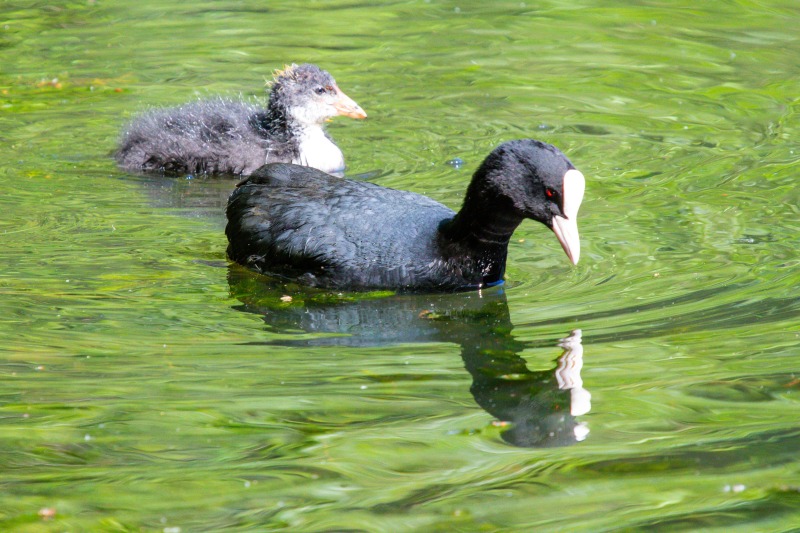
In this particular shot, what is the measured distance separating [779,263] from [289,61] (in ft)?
16.2

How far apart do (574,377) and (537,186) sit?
1063mm

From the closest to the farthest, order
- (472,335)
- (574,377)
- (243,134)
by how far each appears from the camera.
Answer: (574,377), (472,335), (243,134)

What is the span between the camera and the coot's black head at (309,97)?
712 centimetres

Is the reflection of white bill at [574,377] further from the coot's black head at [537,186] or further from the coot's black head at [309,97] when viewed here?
the coot's black head at [309,97]

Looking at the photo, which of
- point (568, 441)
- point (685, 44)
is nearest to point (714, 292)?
point (568, 441)

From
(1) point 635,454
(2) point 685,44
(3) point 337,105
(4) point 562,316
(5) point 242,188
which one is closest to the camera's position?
(1) point 635,454

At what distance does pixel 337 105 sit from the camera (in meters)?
7.28

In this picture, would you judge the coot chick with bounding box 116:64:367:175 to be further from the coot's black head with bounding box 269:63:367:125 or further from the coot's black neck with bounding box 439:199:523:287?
the coot's black neck with bounding box 439:199:523:287

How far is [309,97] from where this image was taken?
7141mm

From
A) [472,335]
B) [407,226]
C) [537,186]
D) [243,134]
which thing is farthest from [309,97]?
[472,335]

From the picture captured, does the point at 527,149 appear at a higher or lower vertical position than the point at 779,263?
higher

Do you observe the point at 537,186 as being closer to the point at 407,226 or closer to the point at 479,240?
the point at 479,240

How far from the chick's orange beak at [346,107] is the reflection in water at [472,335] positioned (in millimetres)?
2052

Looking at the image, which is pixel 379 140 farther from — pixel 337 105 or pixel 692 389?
pixel 692 389
